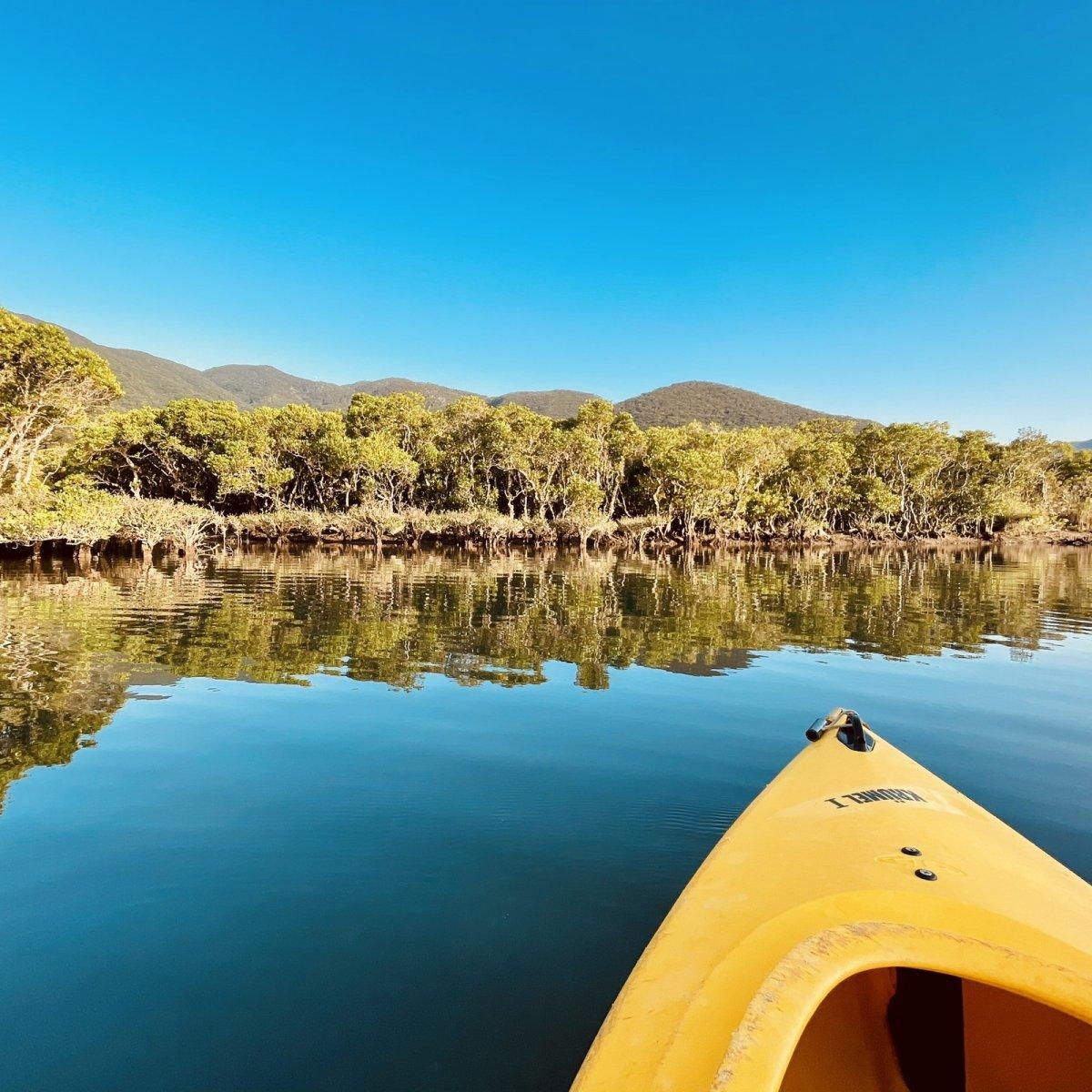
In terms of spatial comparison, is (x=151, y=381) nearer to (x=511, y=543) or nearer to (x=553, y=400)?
(x=553, y=400)

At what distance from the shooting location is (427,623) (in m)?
14.0

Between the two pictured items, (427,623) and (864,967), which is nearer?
(864,967)

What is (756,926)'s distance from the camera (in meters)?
2.29

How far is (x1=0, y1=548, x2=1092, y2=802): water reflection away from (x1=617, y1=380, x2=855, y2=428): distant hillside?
363 feet

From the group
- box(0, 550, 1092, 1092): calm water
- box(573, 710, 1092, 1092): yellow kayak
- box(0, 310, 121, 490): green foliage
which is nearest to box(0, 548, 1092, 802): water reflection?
box(0, 550, 1092, 1092): calm water

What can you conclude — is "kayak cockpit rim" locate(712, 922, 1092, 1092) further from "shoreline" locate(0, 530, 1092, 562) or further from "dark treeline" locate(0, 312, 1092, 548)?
"dark treeline" locate(0, 312, 1092, 548)

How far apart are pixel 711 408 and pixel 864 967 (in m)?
158

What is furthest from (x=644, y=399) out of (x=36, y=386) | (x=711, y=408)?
(x=36, y=386)

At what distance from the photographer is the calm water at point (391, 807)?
2932mm

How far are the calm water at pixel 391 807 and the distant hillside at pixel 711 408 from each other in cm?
12321

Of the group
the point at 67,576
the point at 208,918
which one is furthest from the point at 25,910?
the point at 67,576

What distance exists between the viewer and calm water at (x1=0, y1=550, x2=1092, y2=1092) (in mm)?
2932

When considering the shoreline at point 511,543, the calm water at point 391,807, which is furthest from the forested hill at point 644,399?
the calm water at point 391,807

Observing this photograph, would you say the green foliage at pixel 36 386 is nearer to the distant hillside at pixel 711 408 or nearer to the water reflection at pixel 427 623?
the water reflection at pixel 427 623
